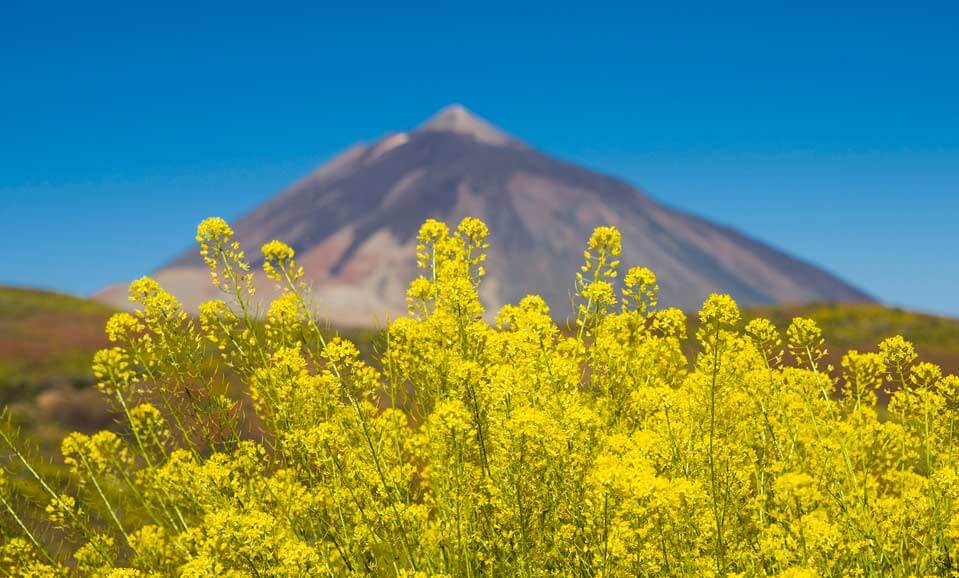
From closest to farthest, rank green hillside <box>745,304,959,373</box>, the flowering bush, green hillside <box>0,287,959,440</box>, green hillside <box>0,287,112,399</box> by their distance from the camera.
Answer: the flowering bush → green hillside <box>0,287,959,440</box> → green hillside <box>0,287,112,399</box> → green hillside <box>745,304,959,373</box>

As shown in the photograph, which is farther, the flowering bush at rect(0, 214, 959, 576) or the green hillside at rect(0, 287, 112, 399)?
the green hillside at rect(0, 287, 112, 399)

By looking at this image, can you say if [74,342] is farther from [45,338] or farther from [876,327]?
[876,327]

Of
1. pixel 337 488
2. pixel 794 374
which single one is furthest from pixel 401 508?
pixel 794 374

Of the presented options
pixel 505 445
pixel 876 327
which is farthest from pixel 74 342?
pixel 505 445

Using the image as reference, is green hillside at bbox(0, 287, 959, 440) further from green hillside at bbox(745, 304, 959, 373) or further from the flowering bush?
the flowering bush

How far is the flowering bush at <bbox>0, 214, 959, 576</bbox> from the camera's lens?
5.77 m

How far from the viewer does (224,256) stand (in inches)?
269

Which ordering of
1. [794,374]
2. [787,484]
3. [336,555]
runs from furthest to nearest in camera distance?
1. [794,374]
2. [336,555]
3. [787,484]

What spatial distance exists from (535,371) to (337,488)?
1713mm

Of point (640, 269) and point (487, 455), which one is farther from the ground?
point (640, 269)

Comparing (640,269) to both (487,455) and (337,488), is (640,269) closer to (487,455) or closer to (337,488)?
(487,455)

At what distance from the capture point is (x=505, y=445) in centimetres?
584

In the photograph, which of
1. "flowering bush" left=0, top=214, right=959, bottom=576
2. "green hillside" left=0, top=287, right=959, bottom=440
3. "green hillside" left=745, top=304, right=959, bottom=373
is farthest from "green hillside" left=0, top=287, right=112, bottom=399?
"green hillside" left=745, top=304, right=959, bottom=373

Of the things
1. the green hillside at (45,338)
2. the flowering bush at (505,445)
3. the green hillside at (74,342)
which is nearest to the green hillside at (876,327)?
the green hillside at (74,342)
